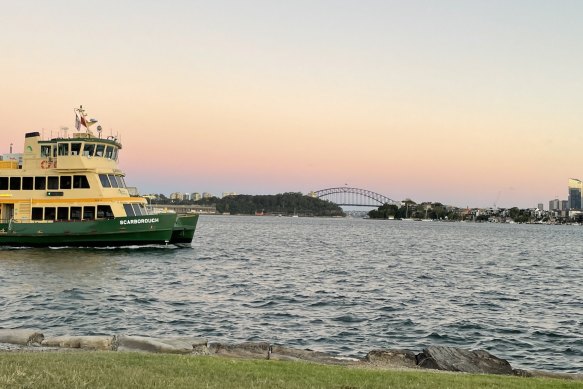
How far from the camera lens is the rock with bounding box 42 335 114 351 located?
1538 cm

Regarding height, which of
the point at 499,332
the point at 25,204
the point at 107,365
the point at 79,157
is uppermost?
the point at 79,157

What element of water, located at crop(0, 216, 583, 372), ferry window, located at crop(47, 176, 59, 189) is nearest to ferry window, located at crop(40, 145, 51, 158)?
ferry window, located at crop(47, 176, 59, 189)

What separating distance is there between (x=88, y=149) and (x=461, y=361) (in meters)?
40.2

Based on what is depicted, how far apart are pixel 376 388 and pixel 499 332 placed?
13650mm

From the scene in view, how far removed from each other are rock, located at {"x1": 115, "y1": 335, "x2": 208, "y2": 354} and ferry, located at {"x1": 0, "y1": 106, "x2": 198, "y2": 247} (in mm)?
33155

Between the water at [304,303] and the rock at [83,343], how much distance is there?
4.87m

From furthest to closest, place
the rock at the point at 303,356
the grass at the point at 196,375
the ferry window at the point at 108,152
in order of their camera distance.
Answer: the ferry window at the point at 108,152, the rock at the point at 303,356, the grass at the point at 196,375

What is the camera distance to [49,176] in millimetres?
47594

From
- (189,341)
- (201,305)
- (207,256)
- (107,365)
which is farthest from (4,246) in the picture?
(107,365)

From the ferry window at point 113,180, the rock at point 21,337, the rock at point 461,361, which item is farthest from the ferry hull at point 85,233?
the rock at point 461,361

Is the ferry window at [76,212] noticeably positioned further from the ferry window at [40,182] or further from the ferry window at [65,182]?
the ferry window at [40,182]

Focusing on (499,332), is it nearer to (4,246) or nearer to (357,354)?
(357,354)

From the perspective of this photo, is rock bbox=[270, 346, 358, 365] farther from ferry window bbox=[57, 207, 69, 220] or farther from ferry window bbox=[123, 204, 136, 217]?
ferry window bbox=[57, 207, 69, 220]

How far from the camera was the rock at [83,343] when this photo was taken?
15375 mm
